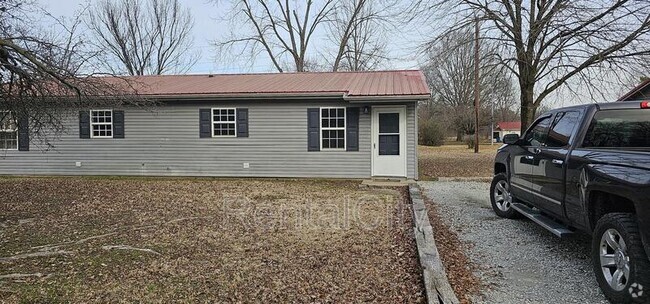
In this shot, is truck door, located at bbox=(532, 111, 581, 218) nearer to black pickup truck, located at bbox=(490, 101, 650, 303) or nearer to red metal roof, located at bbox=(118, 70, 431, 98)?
black pickup truck, located at bbox=(490, 101, 650, 303)

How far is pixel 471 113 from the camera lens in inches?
1548

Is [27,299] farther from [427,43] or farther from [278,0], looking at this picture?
[278,0]

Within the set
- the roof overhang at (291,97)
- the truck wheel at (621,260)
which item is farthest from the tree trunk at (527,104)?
the truck wheel at (621,260)

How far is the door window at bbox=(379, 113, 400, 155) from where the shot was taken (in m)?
11.9

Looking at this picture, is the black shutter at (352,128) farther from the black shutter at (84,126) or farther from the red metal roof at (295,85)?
the black shutter at (84,126)

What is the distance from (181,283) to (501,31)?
13.9 metres

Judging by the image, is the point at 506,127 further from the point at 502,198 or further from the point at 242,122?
the point at 502,198

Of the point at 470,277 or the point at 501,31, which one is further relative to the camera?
the point at 501,31

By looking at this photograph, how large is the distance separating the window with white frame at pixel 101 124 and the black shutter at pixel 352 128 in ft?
24.9

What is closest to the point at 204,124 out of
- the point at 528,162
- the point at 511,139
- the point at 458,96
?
the point at 511,139

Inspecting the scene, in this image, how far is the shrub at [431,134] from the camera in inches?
1332

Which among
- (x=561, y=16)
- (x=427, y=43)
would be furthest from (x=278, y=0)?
(x=561, y=16)

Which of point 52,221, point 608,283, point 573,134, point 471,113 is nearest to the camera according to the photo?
point 608,283

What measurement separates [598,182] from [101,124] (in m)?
13.7
